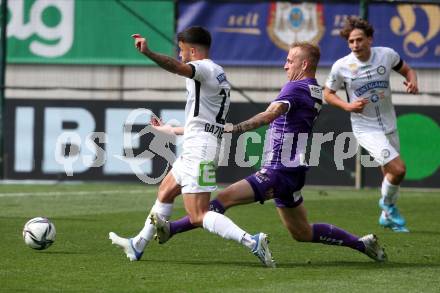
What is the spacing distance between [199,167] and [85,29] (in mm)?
13529

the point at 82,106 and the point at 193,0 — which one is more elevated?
the point at 193,0

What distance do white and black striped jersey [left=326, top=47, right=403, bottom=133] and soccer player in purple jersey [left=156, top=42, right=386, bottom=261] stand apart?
3.48m

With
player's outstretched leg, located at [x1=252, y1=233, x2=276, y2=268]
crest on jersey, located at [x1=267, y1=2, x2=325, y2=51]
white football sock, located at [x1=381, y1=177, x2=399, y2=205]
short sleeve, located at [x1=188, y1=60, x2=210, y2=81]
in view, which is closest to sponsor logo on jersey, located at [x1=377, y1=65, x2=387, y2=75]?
white football sock, located at [x1=381, y1=177, x2=399, y2=205]

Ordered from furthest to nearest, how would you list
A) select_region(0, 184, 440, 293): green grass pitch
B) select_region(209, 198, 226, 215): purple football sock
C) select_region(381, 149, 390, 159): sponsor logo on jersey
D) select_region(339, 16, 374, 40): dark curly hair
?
select_region(381, 149, 390, 159): sponsor logo on jersey < select_region(339, 16, 374, 40): dark curly hair < select_region(209, 198, 226, 215): purple football sock < select_region(0, 184, 440, 293): green grass pitch

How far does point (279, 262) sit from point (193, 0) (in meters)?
12.7

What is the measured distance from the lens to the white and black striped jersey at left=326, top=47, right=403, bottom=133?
1315 centimetres

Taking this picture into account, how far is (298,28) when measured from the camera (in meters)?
21.8

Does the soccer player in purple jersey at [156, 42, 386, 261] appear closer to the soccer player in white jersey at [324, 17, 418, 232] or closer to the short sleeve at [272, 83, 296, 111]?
the short sleeve at [272, 83, 296, 111]

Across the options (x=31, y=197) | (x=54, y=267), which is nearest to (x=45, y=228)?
(x=54, y=267)

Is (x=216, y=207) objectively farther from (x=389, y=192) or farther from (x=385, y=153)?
(x=389, y=192)

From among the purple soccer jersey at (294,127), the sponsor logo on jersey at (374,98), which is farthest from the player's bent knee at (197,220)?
the sponsor logo on jersey at (374,98)

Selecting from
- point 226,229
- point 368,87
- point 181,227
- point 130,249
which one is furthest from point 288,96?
point 368,87

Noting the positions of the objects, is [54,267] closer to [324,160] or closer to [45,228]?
[45,228]

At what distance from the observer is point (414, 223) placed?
14.2m
